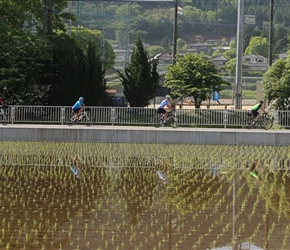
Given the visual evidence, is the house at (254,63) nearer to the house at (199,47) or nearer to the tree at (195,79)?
the house at (199,47)

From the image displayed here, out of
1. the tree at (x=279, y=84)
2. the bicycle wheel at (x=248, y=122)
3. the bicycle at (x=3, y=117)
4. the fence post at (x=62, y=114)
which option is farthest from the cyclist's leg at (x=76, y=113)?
the tree at (x=279, y=84)

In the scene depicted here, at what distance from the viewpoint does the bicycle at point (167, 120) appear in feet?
106

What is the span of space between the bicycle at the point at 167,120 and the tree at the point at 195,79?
4.05 meters

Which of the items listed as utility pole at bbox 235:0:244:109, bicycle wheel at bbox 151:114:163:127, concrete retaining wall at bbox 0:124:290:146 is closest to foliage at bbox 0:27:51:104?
concrete retaining wall at bbox 0:124:290:146

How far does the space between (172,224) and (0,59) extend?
24.0 meters

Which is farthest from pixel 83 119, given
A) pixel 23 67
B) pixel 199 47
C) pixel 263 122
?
pixel 199 47

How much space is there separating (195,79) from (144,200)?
70.5ft

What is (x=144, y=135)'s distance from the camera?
29.5 metres

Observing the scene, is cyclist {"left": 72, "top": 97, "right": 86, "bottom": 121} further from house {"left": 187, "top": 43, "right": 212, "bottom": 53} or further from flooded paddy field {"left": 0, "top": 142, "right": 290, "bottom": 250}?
house {"left": 187, "top": 43, "right": 212, "bottom": 53}

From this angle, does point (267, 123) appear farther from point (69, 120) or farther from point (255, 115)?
point (69, 120)

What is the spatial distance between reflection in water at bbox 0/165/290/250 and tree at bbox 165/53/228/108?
16052 millimetres

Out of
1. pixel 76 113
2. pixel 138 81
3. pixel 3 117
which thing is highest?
pixel 138 81

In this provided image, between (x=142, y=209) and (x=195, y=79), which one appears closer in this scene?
(x=142, y=209)

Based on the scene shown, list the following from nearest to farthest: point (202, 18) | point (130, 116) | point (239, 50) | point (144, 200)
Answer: point (144, 200) → point (130, 116) → point (239, 50) → point (202, 18)
